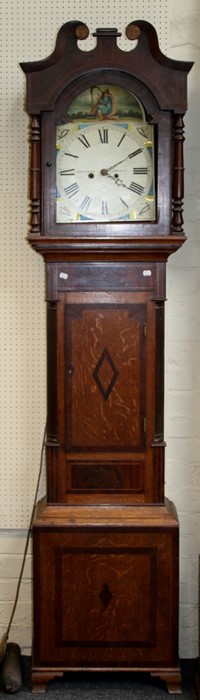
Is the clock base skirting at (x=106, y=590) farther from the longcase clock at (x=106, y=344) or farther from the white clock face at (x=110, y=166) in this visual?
the white clock face at (x=110, y=166)

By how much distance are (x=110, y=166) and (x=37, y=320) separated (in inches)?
26.6

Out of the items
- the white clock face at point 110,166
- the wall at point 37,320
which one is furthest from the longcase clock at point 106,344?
the wall at point 37,320

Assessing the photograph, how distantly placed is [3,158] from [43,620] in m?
1.65

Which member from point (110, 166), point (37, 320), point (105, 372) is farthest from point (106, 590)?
point (110, 166)

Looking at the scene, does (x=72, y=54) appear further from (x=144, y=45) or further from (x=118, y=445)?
(x=118, y=445)

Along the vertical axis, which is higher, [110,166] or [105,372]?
[110,166]

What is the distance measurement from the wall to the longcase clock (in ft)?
1.04

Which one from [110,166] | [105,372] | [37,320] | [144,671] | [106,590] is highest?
[110,166]

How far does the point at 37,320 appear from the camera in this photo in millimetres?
2984

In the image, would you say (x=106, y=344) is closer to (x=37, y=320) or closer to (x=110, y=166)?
(x=37, y=320)

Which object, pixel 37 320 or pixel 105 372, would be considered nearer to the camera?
pixel 105 372

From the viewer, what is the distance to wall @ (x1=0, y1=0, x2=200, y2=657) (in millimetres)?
2896

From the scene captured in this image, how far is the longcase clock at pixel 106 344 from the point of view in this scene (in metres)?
2.57

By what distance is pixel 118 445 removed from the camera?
2691mm
